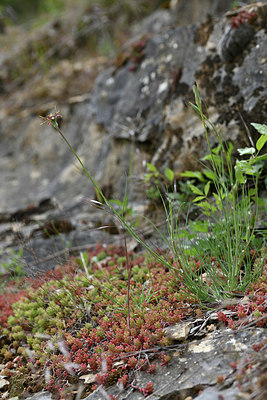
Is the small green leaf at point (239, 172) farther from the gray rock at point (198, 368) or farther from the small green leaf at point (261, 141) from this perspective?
the gray rock at point (198, 368)

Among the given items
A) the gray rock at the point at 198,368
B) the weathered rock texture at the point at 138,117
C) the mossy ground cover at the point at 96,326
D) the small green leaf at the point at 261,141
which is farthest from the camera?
the weathered rock texture at the point at 138,117

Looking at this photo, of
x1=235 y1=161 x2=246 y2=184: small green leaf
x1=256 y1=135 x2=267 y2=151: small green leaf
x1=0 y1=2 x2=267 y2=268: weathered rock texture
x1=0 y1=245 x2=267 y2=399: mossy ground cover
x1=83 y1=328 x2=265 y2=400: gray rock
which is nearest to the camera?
x1=83 y1=328 x2=265 y2=400: gray rock

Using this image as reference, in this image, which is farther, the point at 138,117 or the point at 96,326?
the point at 138,117

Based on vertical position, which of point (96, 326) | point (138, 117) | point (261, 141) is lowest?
point (96, 326)

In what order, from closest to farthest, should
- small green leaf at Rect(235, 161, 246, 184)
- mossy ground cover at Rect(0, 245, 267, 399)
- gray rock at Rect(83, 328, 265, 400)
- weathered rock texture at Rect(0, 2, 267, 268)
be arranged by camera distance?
gray rock at Rect(83, 328, 265, 400) < mossy ground cover at Rect(0, 245, 267, 399) < small green leaf at Rect(235, 161, 246, 184) < weathered rock texture at Rect(0, 2, 267, 268)

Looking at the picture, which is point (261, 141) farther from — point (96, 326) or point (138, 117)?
point (138, 117)

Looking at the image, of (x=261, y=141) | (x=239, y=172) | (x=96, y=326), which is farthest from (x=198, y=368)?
(x=261, y=141)

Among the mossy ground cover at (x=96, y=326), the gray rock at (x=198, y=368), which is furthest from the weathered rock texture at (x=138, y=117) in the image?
the gray rock at (x=198, y=368)

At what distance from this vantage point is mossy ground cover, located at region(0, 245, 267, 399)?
2.53 m

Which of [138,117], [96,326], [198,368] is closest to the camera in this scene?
[198,368]

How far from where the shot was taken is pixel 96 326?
10.4 ft

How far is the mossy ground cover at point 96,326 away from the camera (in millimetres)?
2527

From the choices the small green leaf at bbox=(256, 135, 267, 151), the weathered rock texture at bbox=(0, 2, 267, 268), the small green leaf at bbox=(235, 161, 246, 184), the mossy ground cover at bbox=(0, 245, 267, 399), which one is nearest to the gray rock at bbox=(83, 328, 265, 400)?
the mossy ground cover at bbox=(0, 245, 267, 399)

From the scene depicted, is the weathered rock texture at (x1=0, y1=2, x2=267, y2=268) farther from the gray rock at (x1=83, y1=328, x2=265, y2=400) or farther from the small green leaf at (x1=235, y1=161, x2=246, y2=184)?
the gray rock at (x1=83, y1=328, x2=265, y2=400)
